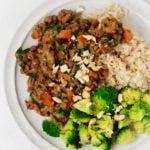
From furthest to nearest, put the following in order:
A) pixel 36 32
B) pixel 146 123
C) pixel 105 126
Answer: pixel 36 32 < pixel 146 123 < pixel 105 126

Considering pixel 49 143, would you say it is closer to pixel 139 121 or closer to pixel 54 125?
pixel 54 125

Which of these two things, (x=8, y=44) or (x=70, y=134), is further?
(x=8, y=44)

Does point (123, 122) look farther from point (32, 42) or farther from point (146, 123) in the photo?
point (32, 42)

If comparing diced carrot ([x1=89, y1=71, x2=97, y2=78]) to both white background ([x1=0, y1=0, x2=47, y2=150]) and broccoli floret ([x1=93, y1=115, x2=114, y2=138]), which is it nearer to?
broccoli floret ([x1=93, y1=115, x2=114, y2=138])

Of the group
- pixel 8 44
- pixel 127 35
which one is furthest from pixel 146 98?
pixel 8 44

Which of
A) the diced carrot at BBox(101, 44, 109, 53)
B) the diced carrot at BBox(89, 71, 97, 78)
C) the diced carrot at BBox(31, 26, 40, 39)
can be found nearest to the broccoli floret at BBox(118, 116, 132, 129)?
the diced carrot at BBox(89, 71, 97, 78)

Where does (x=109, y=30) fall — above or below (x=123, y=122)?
above

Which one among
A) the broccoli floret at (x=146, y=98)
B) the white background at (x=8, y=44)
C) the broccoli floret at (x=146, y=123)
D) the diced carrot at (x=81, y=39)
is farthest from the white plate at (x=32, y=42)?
the broccoli floret at (x=146, y=123)

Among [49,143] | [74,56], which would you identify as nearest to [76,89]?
[74,56]
